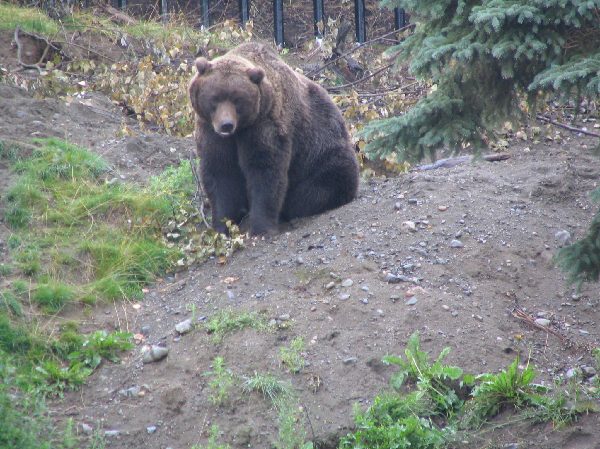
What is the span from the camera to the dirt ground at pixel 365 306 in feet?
16.2

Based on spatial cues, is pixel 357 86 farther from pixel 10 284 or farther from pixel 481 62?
pixel 481 62

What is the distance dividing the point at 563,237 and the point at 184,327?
2.86m

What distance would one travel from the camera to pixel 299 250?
21.6 feet

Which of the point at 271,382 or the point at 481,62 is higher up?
the point at 481,62

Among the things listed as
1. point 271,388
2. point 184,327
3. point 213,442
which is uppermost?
point 184,327

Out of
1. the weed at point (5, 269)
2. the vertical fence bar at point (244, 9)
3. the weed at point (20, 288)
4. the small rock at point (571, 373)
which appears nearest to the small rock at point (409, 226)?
the small rock at point (571, 373)

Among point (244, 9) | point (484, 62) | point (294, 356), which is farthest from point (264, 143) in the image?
point (244, 9)

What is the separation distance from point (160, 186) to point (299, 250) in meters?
1.51

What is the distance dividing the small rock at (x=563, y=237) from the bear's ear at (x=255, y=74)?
2.53 m

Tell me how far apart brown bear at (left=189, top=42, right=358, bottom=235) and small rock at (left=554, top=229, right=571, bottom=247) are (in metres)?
1.92

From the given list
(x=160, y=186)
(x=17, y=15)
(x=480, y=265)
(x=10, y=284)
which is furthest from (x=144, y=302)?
(x=17, y=15)

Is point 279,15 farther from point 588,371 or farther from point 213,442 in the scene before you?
point 213,442

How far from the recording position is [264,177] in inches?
281

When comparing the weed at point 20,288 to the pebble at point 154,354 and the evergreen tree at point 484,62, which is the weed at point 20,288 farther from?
the evergreen tree at point 484,62
